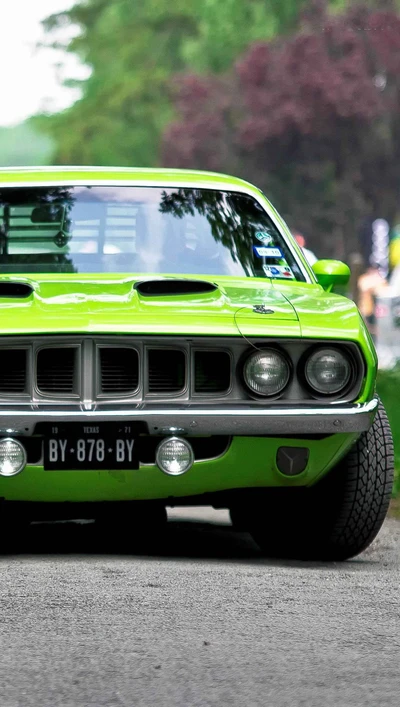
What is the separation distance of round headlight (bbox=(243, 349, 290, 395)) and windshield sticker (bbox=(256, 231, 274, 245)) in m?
1.32

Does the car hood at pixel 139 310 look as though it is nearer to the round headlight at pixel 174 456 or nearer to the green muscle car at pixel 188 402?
the green muscle car at pixel 188 402

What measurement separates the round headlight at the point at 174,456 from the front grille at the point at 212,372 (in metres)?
→ 0.22

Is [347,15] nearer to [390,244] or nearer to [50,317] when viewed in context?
[390,244]

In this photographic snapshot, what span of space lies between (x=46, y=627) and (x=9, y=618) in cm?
18

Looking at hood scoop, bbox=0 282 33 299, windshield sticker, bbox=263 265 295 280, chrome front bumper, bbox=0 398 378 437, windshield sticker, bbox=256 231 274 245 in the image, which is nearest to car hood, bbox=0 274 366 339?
hood scoop, bbox=0 282 33 299

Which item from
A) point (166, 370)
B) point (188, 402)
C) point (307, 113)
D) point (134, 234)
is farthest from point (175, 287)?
point (307, 113)

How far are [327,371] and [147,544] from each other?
1415 mm

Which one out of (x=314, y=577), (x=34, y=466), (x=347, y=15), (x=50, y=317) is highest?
(x=347, y=15)

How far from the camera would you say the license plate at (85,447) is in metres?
6.05

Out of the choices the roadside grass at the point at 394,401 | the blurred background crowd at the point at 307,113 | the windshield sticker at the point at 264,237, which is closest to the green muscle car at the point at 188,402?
the windshield sticker at the point at 264,237

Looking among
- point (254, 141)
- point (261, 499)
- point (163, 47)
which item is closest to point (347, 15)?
point (254, 141)

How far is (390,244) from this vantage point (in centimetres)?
4362

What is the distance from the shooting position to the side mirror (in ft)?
24.0

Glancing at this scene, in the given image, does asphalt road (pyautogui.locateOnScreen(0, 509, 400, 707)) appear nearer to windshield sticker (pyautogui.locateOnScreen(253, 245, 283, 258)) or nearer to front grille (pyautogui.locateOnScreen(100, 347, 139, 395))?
front grille (pyautogui.locateOnScreen(100, 347, 139, 395))
